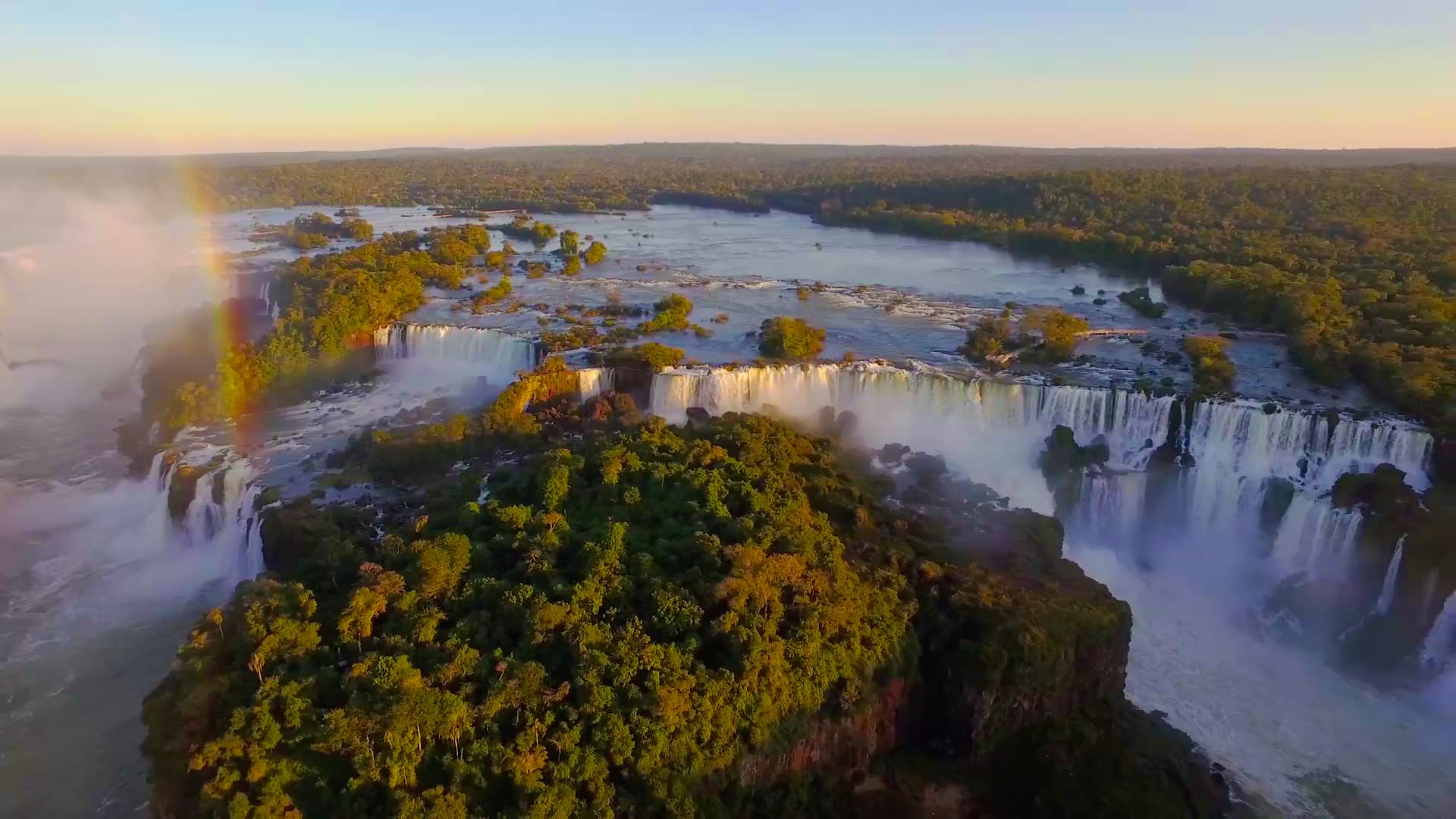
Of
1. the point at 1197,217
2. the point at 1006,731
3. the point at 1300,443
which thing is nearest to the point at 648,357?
the point at 1006,731

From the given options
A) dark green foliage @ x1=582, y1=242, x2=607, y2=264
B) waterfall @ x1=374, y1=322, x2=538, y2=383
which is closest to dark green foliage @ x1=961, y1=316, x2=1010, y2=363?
waterfall @ x1=374, y1=322, x2=538, y2=383

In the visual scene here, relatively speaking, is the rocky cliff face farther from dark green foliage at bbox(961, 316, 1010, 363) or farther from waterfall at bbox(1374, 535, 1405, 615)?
dark green foliage at bbox(961, 316, 1010, 363)

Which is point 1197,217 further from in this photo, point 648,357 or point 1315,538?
point 648,357

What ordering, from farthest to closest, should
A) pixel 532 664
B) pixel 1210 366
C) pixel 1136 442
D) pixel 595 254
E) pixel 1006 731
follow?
pixel 595 254 < pixel 1210 366 < pixel 1136 442 < pixel 1006 731 < pixel 532 664

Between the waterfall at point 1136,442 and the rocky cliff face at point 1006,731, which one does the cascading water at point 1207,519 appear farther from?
the rocky cliff face at point 1006,731

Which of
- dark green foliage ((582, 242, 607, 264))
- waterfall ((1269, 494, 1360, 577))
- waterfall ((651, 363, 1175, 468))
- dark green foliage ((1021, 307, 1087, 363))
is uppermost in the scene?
dark green foliage ((582, 242, 607, 264))

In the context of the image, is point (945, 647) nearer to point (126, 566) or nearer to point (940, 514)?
point (940, 514)
